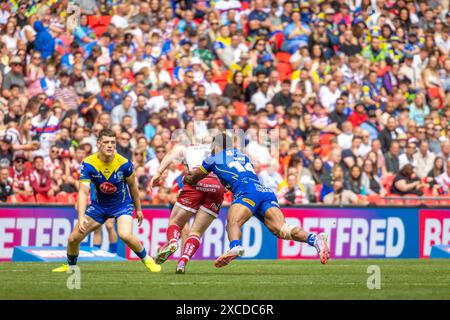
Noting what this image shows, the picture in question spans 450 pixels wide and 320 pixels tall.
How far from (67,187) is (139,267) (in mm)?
4890

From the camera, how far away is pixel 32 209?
2189cm

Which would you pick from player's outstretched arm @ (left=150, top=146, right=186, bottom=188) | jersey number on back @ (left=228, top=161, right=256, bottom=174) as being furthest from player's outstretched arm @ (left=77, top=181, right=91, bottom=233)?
jersey number on back @ (left=228, top=161, right=256, bottom=174)

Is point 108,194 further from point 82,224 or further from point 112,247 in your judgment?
point 112,247

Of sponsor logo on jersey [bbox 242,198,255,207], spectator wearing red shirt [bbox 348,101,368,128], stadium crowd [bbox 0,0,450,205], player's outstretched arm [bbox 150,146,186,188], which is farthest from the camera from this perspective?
spectator wearing red shirt [bbox 348,101,368,128]

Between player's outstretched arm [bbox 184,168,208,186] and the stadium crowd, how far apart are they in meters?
6.54

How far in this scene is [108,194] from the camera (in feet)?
53.4

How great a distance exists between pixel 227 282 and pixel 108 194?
2.82 m

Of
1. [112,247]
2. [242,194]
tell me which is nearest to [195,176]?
[242,194]

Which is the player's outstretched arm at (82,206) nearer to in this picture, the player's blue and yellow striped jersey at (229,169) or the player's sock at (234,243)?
the player's blue and yellow striped jersey at (229,169)

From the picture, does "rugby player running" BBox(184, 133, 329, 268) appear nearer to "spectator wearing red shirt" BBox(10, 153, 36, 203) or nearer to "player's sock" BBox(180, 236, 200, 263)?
"player's sock" BBox(180, 236, 200, 263)

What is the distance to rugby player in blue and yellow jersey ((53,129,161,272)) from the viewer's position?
52.6 ft
